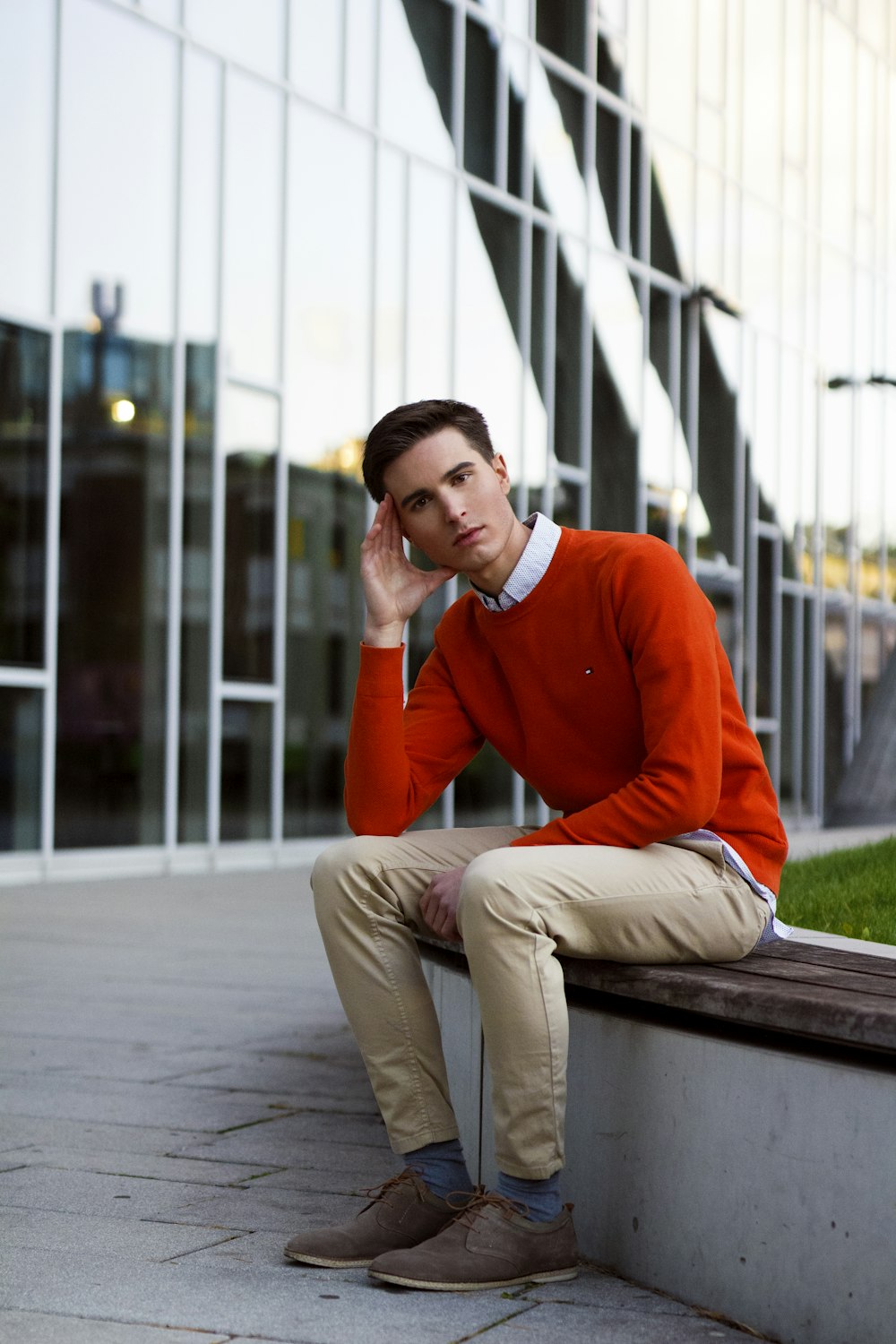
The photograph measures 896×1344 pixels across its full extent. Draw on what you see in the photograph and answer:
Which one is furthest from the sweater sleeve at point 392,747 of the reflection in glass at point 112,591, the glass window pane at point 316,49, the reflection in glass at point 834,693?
the reflection in glass at point 834,693

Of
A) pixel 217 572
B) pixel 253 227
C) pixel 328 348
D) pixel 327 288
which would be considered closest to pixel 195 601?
pixel 217 572

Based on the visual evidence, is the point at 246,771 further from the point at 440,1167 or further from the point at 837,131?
the point at 837,131

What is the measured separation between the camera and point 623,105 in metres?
17.9

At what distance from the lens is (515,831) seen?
12.1 feet

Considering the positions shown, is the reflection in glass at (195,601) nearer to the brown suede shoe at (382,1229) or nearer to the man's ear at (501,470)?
the man's ear at (501,470)

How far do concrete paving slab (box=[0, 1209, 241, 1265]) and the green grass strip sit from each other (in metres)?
1.99

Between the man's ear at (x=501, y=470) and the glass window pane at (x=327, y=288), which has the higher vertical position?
the glass window pane at (x=327, y=288)

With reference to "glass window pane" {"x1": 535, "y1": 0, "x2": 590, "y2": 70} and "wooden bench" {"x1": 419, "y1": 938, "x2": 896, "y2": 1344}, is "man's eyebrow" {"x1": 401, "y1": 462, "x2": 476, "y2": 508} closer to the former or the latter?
"wooden bench" {"x1": 419, "y1": 938, "x2": 896, "y2": 1344}

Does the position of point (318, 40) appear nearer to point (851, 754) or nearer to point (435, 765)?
point (435, 765)

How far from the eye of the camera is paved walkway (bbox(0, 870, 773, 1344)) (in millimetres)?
2676

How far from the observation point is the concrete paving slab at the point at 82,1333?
2521 mm

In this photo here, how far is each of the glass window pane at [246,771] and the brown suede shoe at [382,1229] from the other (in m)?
9.51

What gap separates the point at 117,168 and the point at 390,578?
9052mm

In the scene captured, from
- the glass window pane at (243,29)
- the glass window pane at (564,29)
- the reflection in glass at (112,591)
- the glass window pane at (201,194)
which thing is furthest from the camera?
the glass window pane at (564,29)
